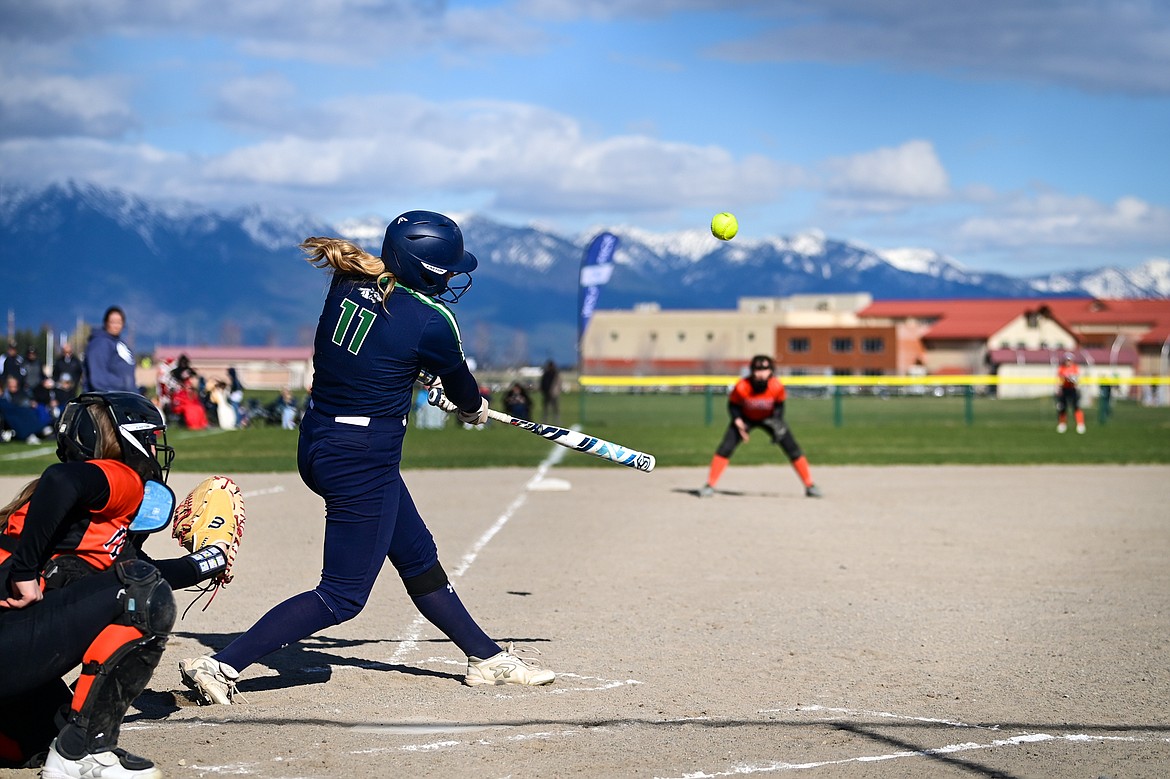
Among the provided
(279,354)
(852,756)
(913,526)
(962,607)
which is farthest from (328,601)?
(279,354)

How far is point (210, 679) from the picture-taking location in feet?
19.1

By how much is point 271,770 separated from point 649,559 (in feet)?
20.8

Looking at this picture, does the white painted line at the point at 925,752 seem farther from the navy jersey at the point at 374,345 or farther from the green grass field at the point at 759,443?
the green grass field at the point at 759,443

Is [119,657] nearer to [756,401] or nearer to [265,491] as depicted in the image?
[756,401]

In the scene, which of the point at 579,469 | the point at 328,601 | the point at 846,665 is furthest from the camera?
the point at 579,469

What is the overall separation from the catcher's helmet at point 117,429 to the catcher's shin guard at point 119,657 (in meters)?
0.49

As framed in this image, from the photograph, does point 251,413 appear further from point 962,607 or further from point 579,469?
point 962,607

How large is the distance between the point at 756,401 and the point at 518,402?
21.2 meters

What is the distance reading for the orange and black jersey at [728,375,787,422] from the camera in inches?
614

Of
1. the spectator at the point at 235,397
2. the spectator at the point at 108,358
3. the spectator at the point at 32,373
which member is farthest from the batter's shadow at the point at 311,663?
the spectator at the point at 235,397

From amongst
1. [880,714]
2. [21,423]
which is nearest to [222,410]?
[21,423]

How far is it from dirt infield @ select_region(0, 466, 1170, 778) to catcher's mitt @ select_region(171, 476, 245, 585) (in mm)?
777

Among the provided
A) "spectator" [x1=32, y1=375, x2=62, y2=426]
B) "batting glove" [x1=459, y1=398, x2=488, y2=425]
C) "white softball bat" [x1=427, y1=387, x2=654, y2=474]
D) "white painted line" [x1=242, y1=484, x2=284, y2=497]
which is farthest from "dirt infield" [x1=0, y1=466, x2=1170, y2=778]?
"spectator" [x1=32, y1=375, x2=62, y2=426]

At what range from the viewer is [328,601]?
5875 mm
